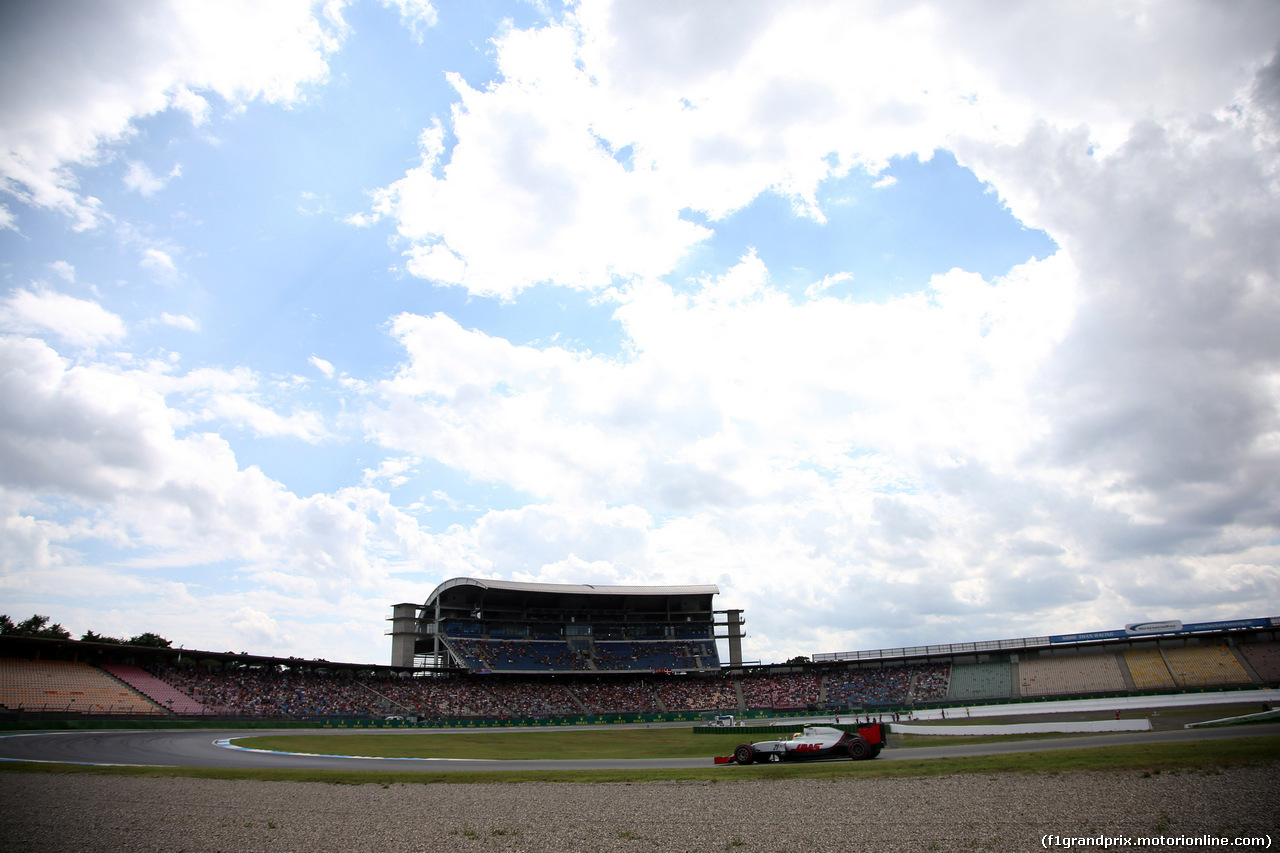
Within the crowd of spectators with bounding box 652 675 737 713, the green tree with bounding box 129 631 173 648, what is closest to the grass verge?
the crowd of spectators with bounding box 652 675 737 713

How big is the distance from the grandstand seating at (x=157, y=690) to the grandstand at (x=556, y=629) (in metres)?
26.4

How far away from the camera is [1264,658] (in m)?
61.2

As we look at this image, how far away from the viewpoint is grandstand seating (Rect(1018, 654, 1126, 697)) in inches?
2485

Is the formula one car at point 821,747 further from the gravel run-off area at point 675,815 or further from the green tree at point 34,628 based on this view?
the green tree at point 34,628

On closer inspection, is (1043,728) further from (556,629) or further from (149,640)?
(149,640)

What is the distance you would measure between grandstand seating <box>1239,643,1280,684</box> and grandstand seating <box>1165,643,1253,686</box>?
3.66ft

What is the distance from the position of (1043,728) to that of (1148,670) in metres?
40.8

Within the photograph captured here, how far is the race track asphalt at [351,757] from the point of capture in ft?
82.0

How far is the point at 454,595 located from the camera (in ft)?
277

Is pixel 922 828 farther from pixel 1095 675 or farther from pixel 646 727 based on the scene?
pixel 1095 675

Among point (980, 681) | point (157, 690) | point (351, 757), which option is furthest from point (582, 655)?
point (351, 757)

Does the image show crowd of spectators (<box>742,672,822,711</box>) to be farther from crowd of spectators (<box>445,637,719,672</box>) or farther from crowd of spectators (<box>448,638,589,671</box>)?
crowd of spectators (<box>448,638,589,671</box>)

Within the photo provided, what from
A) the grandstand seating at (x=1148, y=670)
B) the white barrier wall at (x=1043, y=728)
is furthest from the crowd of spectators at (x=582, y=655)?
the white barrier wall at (x=1043, y=728)

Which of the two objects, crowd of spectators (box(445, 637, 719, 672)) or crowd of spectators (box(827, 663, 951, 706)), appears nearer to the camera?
crowd of spectators (box(827, 663, 951, 706))
